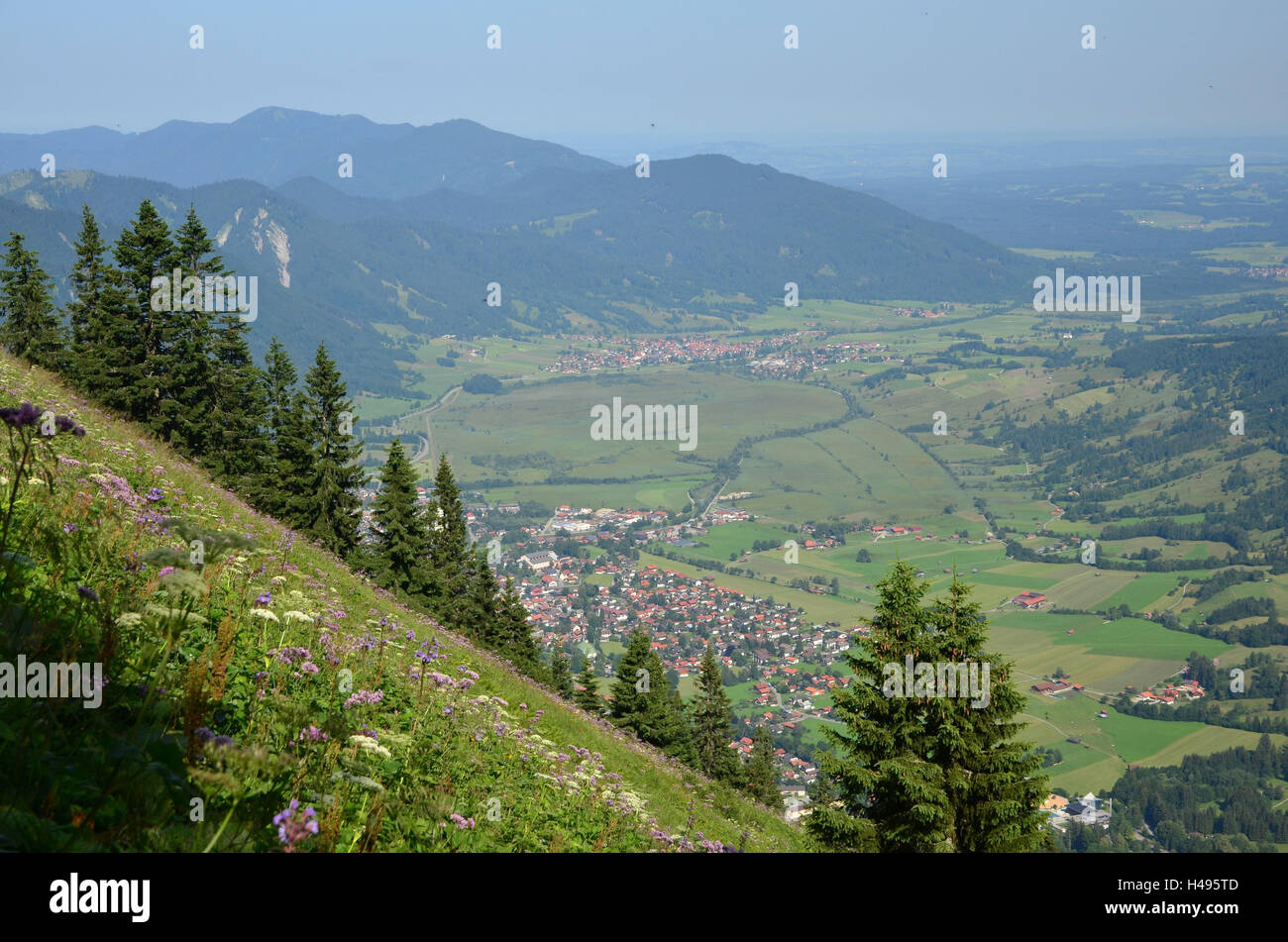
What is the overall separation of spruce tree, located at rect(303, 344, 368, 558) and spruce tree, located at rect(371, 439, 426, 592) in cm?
112

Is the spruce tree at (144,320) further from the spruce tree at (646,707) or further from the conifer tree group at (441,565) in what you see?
the spruce tree at (646,707)

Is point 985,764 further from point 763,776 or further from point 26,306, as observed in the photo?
point 26,306

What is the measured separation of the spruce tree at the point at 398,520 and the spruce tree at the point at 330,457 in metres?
1.12

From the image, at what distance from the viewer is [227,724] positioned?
6113 millimetres

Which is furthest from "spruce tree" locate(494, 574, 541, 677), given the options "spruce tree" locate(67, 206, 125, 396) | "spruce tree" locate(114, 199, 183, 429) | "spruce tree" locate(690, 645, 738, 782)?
Answer: "spruce tree" locate(67, 206, 125, 396)

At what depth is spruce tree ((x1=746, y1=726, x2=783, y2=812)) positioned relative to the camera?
37.9 metres

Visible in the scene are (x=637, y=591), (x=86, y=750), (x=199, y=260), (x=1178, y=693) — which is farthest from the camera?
(x=637, y=591)

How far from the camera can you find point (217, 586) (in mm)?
8773

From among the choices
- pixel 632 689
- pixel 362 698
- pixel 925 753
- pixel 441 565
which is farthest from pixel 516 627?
pixel 362 698
